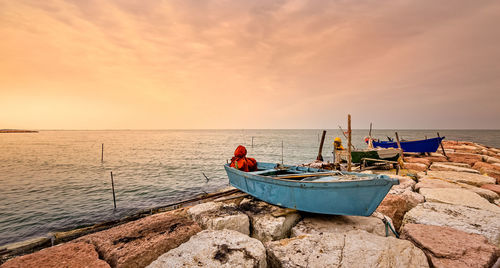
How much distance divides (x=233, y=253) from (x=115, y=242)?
8.38 feet

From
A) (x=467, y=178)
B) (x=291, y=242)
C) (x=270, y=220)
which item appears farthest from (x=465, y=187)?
(x=291, y=242)

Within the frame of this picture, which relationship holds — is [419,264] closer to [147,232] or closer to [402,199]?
[402,199]

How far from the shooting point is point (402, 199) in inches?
243

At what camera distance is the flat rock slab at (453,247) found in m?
3.10

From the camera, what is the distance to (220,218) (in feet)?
16.6

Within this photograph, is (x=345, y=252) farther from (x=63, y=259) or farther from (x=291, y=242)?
(x=63, y=259)

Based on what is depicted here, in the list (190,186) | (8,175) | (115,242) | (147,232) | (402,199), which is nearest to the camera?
(115,242)

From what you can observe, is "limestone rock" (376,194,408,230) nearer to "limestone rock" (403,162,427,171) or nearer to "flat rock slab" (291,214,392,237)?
"flat rock slab" (291,214,392,237)

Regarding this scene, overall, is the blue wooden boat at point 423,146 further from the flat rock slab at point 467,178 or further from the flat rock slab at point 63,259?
the flat rock slab at point 63,259

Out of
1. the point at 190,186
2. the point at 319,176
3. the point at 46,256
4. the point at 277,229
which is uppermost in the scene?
the point at 319,176

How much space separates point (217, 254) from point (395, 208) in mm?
5769

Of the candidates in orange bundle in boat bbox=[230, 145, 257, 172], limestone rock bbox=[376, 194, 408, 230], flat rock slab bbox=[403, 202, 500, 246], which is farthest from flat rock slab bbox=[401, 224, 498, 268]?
orange bundle in boat bbox=[230, 145, 257, 172]

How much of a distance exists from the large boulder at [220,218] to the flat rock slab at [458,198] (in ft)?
20.1

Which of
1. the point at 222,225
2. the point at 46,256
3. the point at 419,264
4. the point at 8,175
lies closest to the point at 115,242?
the point at 46,256
